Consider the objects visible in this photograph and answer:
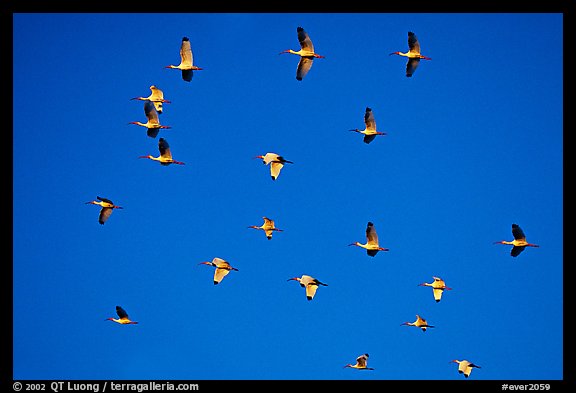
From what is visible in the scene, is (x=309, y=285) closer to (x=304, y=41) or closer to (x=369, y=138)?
(x=369, y=138)

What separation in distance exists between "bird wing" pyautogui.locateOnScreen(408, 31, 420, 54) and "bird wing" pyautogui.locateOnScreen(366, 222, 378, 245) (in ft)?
19.4

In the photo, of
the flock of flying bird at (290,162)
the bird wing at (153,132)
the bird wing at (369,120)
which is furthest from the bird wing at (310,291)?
the bird wing at (153,132)

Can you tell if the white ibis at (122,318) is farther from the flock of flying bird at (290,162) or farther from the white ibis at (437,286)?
the white ibis at (437,286)

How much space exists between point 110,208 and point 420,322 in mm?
11663

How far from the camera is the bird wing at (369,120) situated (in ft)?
134

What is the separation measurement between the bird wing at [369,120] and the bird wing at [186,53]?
6108mm

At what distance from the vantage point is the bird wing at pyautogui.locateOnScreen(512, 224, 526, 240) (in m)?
40.0

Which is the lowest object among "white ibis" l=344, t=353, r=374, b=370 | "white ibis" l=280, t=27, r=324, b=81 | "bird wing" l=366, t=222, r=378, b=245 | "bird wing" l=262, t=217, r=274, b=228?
"white ibis" l=344, t=353, r=374, b=370

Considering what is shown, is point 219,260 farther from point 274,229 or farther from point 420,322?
point 420,322

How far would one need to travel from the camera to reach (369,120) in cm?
4100

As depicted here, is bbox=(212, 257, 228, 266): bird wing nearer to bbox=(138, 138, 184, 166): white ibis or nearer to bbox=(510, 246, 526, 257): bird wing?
bbox=(138, 138, 184, 166): white ibis

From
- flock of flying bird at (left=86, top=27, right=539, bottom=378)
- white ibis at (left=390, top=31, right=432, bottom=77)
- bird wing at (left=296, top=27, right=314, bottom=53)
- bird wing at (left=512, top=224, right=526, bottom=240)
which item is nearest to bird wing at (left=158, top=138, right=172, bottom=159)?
flock of flying bird at (left=86, top=27, right=539, bottom=378)
